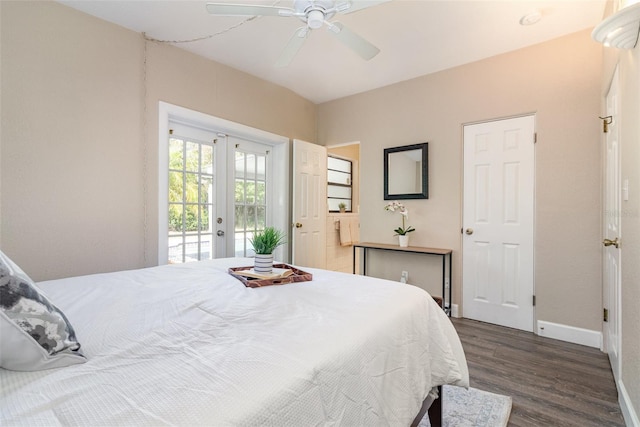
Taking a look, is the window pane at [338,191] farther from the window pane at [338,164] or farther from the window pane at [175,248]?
the window pane at [175,248]

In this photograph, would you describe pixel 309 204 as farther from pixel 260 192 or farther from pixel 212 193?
pixel 212 193

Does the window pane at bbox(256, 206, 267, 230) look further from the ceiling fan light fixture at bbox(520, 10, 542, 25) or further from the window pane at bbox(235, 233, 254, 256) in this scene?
the ceiling fan light fixture at bbox(520, 10, 542, 25)

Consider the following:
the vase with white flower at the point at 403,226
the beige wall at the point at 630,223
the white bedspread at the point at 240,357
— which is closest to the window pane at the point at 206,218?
the white bedspread at the point at 240,357

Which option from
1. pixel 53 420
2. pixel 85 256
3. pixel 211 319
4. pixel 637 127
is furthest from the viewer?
pixel 85 256

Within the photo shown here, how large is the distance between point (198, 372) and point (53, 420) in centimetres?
25

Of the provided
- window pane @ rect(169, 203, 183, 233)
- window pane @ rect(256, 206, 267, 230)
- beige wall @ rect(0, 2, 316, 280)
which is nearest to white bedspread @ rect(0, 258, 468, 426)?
beige wall @ rect(0, 2, 316, 280)

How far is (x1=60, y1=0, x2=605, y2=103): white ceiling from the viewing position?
2293 millimetres

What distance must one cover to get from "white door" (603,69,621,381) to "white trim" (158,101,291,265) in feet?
9.89

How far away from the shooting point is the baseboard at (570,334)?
250 cm

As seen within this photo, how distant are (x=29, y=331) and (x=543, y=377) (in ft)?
8.82

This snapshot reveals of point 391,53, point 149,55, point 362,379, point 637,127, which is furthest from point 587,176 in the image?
point 149,55

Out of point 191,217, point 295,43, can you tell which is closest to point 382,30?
point 295,43

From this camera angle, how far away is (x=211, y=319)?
103cm

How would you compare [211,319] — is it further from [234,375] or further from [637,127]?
[637,127]
